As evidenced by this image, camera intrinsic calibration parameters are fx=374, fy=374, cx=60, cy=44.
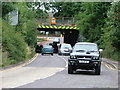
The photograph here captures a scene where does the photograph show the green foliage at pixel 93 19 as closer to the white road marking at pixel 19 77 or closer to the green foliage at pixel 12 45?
the green foliage at pixel 12 45

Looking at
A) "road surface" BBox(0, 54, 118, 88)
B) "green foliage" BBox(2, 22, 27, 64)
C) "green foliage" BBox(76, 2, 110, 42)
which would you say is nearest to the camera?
"road surface" BBox(0, 54, 118, 88)

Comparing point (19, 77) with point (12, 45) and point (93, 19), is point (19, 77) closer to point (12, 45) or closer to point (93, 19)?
point (12, 45)

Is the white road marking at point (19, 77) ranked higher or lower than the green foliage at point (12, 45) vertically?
lower

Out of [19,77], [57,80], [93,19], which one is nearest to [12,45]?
[19,77]

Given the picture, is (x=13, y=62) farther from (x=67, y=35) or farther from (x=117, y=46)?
(x=67, y=35)

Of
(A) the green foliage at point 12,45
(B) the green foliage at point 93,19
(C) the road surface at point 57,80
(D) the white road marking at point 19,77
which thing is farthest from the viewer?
(B) the green foliage at point 93,19

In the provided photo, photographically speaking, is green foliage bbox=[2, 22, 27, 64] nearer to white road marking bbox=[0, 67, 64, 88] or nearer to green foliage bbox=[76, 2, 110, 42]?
white road marking bbox=[0, 67, 64, 88]

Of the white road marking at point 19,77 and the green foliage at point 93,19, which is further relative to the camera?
the green foliage at point 93,19

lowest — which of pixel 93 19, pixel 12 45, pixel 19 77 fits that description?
pixel 19 77

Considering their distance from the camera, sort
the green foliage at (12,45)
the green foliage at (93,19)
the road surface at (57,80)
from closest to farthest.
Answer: the road surface at (57,80) < the green foliage at (12,45) < the green foliage at (93,19)

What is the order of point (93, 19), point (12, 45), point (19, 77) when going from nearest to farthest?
point (19, 77)
point (12, 45)
point (93, 19)

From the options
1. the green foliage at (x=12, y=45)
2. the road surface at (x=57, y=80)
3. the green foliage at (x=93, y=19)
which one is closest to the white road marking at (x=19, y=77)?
the road surface at (x=57, y=80)

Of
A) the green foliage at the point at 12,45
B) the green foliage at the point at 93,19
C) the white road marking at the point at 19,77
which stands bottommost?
the white road marking at the point at 19,77

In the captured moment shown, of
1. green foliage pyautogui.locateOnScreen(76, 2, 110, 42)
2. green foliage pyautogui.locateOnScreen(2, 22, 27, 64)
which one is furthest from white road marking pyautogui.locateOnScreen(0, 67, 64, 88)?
green foliage pyautogui.locateOnScreen(76, 2, 110, 42)
